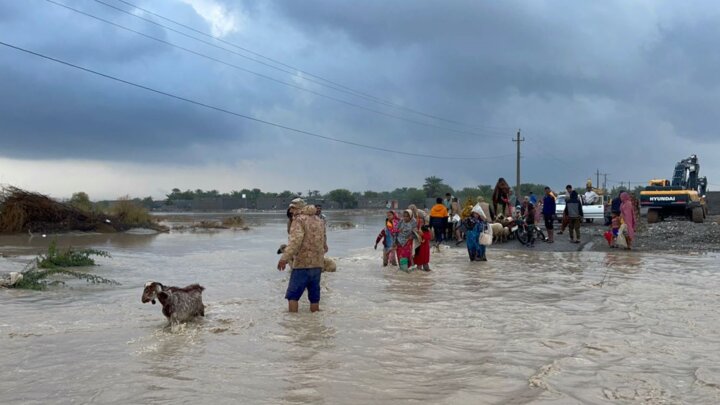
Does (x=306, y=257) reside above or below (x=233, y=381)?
above

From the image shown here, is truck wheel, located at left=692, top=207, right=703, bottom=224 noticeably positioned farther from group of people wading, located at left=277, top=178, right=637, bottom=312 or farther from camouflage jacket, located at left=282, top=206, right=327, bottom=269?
camouflage jacket, located at left=282, top=206, right=327, bottom=269

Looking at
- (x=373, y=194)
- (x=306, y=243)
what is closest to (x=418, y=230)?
→ (x=306, y=243)

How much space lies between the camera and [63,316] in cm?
870

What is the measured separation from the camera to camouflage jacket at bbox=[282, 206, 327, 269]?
333 inches

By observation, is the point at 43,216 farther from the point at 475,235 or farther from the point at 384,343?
the point at 384,343

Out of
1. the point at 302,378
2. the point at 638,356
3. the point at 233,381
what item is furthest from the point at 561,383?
the point at 233,381

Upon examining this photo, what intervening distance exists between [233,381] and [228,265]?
37.7 feet

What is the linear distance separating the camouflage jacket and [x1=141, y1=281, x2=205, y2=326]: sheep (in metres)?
1.45

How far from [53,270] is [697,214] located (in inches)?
1194

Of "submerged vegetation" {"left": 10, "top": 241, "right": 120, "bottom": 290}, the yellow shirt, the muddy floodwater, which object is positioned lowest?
the muddy floodwater

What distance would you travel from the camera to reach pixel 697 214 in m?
30.6

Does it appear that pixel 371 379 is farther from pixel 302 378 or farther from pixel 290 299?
pixel 290 299

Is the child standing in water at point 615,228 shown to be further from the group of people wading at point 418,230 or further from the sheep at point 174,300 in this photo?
the sheep at point 174,300

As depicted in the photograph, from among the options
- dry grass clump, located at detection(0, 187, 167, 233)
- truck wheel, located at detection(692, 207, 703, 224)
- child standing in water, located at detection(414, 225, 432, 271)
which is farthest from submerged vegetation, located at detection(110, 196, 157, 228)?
truck wheel, located at detection(692, 207, 703, 224)
